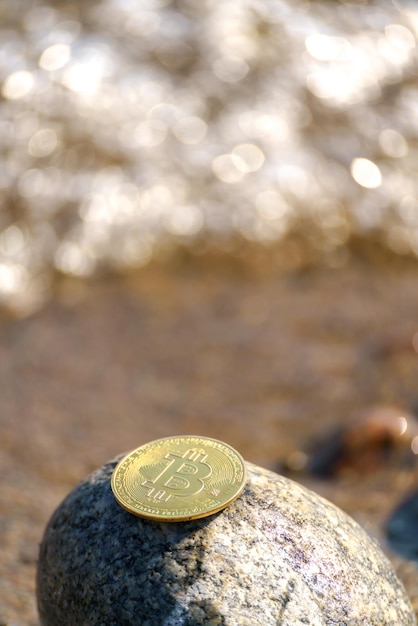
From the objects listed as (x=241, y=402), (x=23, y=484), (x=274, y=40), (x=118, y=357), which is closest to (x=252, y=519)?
(x=23, y=484)

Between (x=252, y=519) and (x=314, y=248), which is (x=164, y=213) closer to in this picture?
(x=314, y=248)

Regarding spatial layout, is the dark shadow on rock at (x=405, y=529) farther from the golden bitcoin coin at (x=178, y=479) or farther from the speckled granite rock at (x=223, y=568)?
A: the golden bitcoin coin at (x=178, y=479)

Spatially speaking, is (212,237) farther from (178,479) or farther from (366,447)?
(178,479)

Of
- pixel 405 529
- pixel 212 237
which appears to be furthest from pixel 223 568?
pixel 212 237

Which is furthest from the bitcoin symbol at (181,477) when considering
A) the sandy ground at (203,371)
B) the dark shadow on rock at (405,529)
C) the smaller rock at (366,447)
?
the smaller rock at (366,447)

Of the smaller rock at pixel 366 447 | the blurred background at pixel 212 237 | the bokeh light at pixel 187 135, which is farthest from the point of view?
the bokeh light at pixel 187 135

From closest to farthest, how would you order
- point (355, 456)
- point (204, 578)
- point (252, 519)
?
1. point (204, 578)
2. point (252, 519)
3. point (355, 456)
